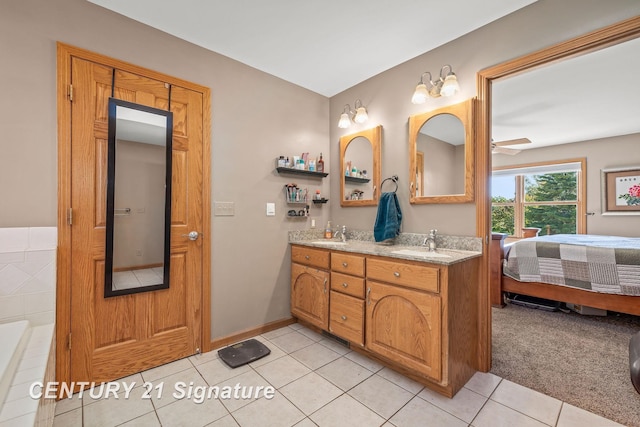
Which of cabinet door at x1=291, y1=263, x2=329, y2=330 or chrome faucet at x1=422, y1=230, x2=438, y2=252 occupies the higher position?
chrome faucet at x1=422, y1=230, x2=438, y2=252

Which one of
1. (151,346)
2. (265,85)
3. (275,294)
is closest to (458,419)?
(275,294)

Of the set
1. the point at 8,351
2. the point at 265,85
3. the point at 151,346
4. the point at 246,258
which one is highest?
the point at 265,85

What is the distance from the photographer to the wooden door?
1.77 metres

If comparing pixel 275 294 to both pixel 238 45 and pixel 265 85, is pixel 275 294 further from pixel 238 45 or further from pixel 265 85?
pixel 238 45

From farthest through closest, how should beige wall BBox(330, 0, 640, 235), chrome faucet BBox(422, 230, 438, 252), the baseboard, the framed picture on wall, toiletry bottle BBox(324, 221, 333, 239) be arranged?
the framed picture on wall < toiletry bottle BBox(324, 221, 333, 239) < the baseboard < chrome faucet BBox(422, 230, 438, 252) < beige wall BBox(330, 0, 640, 235)

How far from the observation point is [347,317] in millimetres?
2217

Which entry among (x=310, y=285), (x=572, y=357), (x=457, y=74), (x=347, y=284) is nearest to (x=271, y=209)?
(x=310, y=285)

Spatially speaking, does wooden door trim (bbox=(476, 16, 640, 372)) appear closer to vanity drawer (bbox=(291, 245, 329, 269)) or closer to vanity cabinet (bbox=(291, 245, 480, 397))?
vanity cabinet (bbox=(291, 245, 480, 397))

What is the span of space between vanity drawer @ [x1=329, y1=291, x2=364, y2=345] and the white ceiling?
2.05 meters

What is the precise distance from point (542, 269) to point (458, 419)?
2336 millimetres

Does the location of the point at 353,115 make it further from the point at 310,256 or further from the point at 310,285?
the point at 310,285

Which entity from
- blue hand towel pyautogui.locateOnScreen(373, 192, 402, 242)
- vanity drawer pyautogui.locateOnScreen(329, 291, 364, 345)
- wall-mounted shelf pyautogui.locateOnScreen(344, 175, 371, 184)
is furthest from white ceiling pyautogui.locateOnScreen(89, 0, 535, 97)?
vanity drawer pyautogui.locateOnScreen(329, 291, 364, 345)

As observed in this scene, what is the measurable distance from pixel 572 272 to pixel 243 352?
337cm

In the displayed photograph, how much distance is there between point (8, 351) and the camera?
1217 mm
